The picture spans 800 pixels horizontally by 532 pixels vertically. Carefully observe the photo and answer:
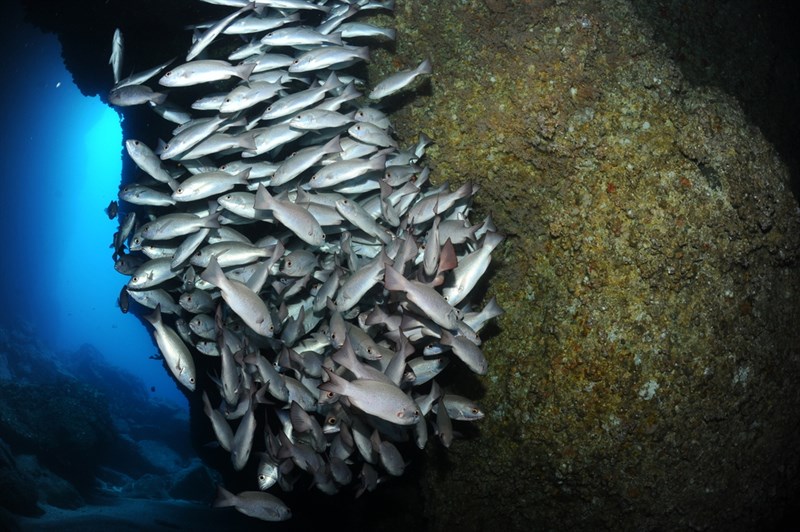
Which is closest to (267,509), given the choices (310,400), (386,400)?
(310,400)

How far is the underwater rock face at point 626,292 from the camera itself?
3.51m

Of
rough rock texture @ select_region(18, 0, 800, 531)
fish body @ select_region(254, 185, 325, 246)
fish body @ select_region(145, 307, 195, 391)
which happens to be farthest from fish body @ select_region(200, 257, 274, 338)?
rough rock texture @ select_region(18, 0, 800, 531)

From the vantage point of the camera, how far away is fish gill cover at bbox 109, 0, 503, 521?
355 centimetres

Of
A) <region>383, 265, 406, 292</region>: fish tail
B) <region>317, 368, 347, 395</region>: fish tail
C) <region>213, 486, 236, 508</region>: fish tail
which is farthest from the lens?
<region>213, 486, 236, 508</region>: fish tail

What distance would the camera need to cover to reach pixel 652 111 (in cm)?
373

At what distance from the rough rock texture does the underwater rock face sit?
0.05ft

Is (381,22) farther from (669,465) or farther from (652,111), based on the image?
(669,465)

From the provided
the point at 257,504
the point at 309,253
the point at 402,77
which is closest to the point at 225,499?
the point at 257,504

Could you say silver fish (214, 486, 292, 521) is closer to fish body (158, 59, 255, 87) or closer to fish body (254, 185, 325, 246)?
fish body (254, 185, 325, 246)

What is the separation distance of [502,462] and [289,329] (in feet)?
7.46

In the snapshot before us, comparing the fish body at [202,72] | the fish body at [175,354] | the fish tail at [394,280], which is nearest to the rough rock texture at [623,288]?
the fish tail at [394,280]

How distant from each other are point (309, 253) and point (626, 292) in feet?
8.70

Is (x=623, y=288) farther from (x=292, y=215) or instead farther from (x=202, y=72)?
(x=202, y=72)

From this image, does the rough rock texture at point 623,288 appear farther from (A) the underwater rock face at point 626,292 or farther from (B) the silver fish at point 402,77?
(B) the silver fish at point 402,77
